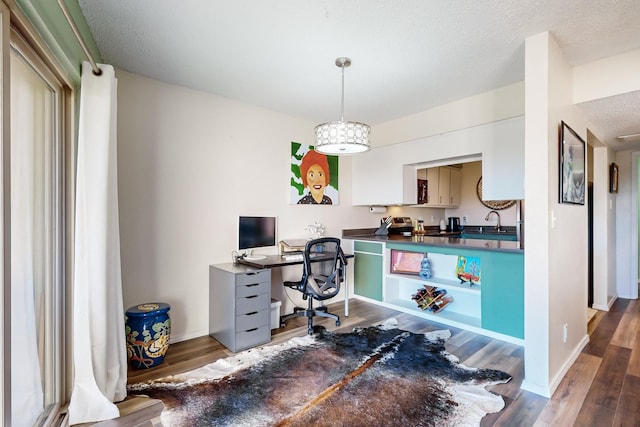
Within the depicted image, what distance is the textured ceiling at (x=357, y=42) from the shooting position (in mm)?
1900

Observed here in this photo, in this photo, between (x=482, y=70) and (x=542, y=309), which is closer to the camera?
(x=542, y=309)

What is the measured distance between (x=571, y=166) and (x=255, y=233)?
289cm

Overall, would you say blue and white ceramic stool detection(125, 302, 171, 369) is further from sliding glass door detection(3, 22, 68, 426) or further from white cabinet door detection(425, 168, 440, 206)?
white cabinet door detection(425, 168, 440, 206)

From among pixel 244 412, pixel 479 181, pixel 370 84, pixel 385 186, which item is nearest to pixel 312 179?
pixel 385 186

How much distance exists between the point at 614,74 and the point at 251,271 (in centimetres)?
334

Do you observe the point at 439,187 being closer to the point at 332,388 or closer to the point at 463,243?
the point at 463,243

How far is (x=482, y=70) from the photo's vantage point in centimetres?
271

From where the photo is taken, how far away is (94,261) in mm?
1847

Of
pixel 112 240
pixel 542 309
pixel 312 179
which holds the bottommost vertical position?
pixel 542 309

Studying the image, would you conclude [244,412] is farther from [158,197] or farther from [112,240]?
[158,197]

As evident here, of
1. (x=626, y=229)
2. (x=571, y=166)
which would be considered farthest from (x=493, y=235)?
(x=571, y=166)

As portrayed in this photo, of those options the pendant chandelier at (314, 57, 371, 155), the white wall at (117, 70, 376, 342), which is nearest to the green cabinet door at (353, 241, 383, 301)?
the white wall at (117, 70, 376, 342)

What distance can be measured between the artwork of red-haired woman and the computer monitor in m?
0.57

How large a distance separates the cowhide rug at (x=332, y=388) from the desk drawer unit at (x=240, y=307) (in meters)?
0.16
